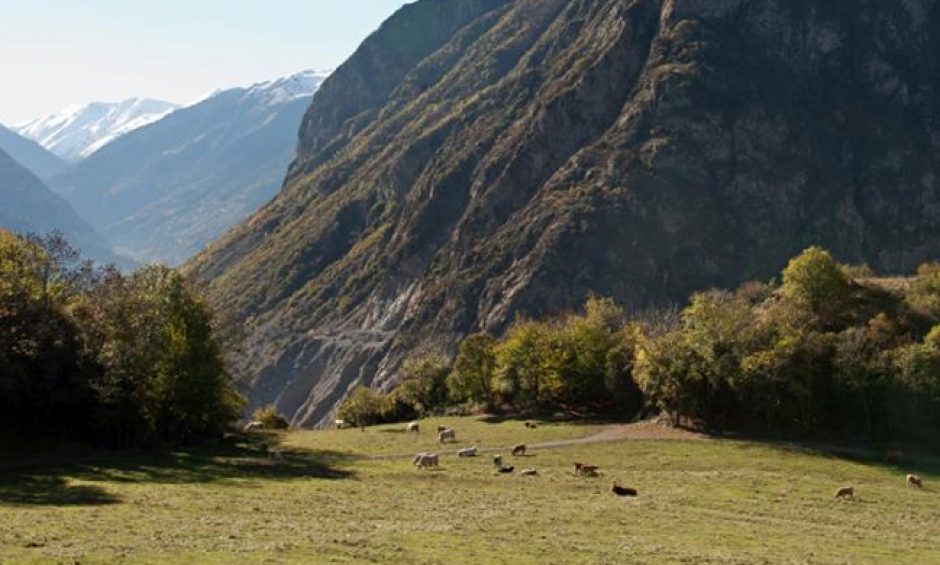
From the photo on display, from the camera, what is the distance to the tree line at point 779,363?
84250 mm

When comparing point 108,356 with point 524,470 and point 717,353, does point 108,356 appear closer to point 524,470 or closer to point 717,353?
point 524,470

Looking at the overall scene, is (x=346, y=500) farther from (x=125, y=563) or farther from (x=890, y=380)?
(x=890, y=380)

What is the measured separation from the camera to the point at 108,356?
72.6 metres

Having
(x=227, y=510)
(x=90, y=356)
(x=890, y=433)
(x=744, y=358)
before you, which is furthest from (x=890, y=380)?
(x=90, y=356)

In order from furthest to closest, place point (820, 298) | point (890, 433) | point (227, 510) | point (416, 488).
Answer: point (820, 298) < point (890, 433) < point (416, 488) < point (227, 510)

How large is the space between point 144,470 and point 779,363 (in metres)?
56.9

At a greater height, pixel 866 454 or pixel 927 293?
pixel 927 293

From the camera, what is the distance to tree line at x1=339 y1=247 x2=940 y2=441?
8425 centimetres

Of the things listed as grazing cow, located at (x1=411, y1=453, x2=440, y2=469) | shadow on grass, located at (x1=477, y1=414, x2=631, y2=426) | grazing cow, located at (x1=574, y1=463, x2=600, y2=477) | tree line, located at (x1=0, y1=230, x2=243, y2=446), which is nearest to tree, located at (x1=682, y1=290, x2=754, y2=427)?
shadow on grass, located at (x1=477, y1=414, x2=631, y2=426)

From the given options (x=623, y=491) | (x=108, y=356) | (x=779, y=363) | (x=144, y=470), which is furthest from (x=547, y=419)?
(x=144, y=470)

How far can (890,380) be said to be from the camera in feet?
276

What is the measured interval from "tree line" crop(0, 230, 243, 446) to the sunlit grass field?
5.35 meters

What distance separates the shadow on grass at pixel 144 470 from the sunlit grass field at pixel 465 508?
0.18m

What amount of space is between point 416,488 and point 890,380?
51574 millimetres
